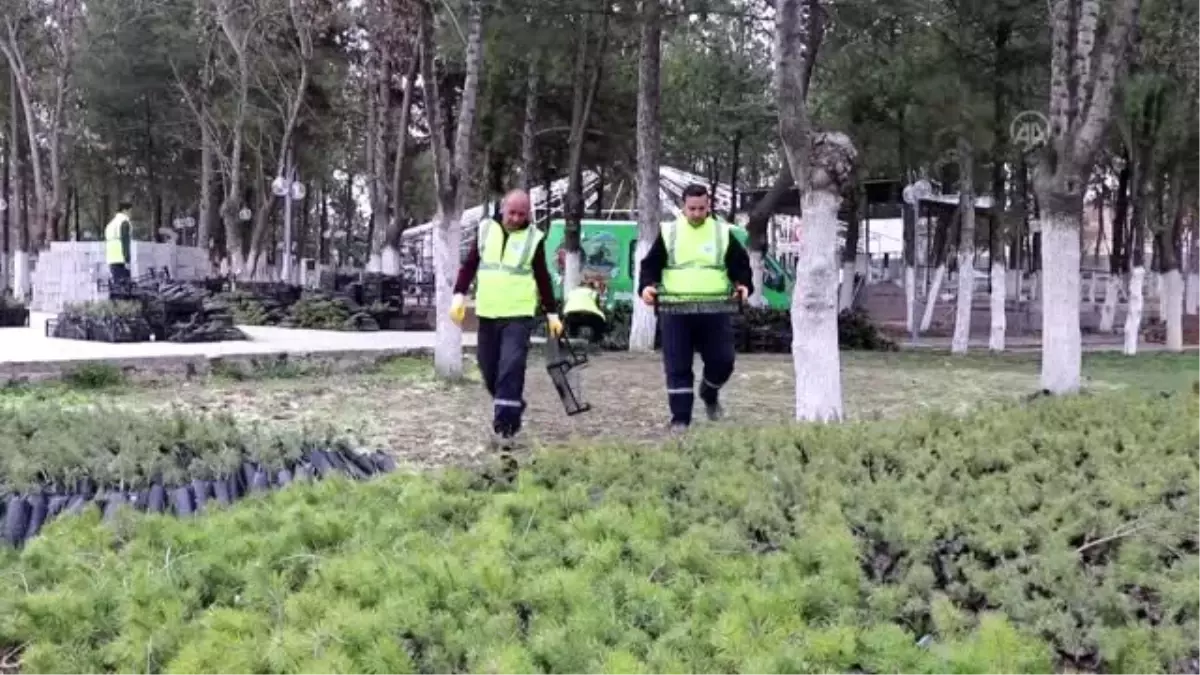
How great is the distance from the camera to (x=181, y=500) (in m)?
4.48

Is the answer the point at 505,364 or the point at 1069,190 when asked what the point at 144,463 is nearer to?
the point at 505,364

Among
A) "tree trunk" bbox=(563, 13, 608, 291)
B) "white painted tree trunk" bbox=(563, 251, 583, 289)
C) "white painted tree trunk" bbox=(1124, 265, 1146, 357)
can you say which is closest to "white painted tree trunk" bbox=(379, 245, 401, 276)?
"tree trunk" bbox=(563, 13, 608, 291)

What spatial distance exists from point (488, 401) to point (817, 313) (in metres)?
3.23

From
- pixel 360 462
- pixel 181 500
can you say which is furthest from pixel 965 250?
pixel 181 500

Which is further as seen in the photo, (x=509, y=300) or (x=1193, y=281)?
(x=1193, y=281)

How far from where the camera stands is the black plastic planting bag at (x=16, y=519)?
4.18 metres

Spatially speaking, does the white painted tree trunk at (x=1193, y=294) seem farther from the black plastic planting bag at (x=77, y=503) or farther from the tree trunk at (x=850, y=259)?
the black plastic planting bag at (x=77, y=503)

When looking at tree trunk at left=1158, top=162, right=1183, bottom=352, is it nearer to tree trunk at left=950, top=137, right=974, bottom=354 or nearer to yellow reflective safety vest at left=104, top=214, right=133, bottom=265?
tree trunk at left=950, top=137, right=974, bottom=354

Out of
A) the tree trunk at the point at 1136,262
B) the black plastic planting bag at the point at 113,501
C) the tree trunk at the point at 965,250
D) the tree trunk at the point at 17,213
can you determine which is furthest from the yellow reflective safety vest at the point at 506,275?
the tree trunk at the point at 17,213

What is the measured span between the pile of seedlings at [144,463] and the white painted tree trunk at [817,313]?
8.48ft

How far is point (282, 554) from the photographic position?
347cm

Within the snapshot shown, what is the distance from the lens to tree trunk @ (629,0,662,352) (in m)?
14.8

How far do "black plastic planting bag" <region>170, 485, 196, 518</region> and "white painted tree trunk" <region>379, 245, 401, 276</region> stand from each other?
657 inches

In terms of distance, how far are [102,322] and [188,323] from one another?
91 centimetres
